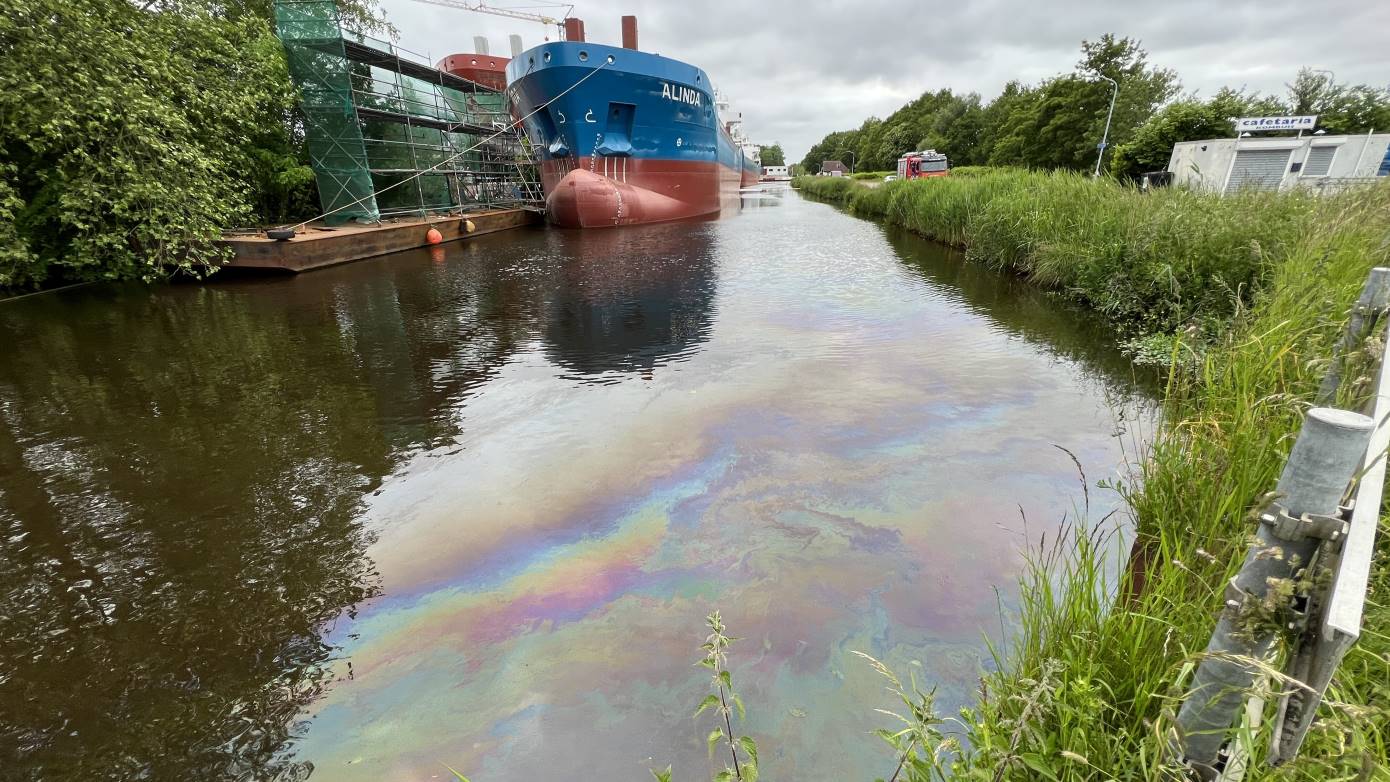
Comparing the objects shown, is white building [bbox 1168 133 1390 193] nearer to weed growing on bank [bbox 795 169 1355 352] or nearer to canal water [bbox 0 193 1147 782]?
weed growing on bank [bbox 795 169 1355 352]

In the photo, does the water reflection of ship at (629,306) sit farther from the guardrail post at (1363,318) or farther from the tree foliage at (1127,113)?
the tree foliage at (1127,113)

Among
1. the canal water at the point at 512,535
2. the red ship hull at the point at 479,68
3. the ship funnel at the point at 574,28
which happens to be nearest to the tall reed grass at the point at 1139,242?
the canal water at the point at 512,535

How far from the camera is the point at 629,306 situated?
910 centimetres

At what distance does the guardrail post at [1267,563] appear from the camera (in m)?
0.89

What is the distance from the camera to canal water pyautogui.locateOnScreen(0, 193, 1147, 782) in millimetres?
2295

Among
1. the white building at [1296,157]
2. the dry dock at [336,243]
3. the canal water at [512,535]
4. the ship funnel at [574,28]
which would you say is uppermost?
the ship funnel at [574,28]

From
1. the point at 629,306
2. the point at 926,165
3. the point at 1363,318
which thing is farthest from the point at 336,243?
the point at 926,165

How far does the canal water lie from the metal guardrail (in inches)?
51.5

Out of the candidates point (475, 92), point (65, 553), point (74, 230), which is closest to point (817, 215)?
point (475, 92)

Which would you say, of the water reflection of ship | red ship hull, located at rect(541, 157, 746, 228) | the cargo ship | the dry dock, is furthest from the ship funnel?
the water reflection of ship

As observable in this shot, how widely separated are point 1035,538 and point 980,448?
43.5 inches

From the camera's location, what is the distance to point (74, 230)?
32.9ft

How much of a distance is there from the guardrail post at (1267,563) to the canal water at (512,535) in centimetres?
125

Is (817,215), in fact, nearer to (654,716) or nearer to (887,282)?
(887,282)
